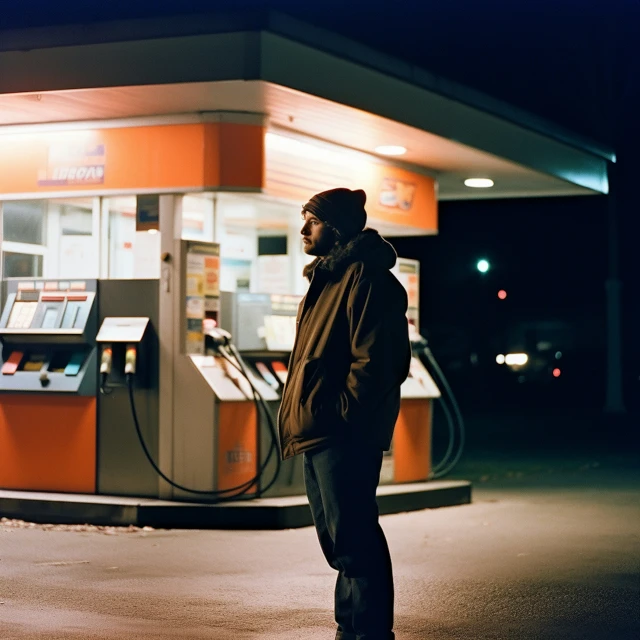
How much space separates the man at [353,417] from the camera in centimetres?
506

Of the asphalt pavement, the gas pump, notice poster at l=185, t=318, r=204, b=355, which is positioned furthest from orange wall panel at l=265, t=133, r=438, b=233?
the asphalt pavement

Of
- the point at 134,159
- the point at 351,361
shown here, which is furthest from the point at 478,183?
the point at 351,361

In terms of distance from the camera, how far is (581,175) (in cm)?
1410

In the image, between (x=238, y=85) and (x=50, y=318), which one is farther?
(x=50, y=318)

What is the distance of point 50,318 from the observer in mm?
10375

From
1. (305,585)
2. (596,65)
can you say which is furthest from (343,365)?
(596,65)

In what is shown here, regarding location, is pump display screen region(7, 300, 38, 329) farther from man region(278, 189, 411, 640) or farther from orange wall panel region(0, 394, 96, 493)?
man region(278, 189, 411, 640)

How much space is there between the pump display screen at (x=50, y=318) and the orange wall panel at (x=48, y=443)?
0.59m

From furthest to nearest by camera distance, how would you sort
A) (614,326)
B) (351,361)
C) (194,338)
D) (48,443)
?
(614,326) < (48,443) < (194,338) < (351,361)

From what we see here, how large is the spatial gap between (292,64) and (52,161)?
262cm

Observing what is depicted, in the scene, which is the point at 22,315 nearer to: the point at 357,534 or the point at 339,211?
the point at 339,211

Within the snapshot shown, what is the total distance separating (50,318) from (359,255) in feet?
18.5

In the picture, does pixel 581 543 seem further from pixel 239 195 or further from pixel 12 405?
pixel 12 405

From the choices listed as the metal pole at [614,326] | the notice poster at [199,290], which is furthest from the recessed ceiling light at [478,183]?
the metal pole at [614,326]
